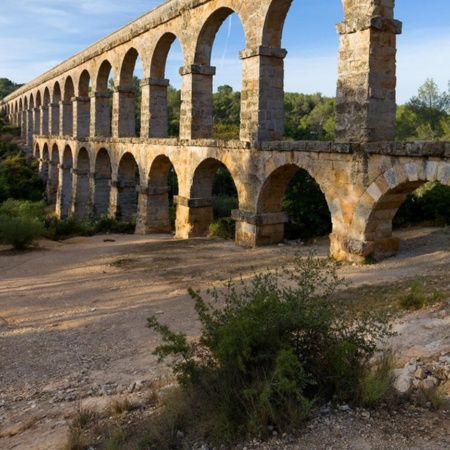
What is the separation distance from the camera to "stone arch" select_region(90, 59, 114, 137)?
63.2 feet

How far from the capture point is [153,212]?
593 inches

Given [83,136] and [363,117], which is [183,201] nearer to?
[363,117]

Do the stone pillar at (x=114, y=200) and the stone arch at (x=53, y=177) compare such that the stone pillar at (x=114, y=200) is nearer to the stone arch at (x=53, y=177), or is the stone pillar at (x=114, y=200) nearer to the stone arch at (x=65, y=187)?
the stone arch at (x=65, y=187)

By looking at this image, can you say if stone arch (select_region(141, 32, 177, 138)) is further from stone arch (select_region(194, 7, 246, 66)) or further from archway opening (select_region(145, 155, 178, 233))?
stone arch (select_region(194, 7, 246, 66))

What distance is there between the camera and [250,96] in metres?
10.5

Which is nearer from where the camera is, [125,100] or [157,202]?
[157,202]

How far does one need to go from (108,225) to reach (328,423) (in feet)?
45.3

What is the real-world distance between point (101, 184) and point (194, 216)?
760cm

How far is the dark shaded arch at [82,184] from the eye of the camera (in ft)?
69.3

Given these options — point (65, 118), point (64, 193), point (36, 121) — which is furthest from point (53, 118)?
point (64, 193)

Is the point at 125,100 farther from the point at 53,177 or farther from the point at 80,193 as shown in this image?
the point at 53,177

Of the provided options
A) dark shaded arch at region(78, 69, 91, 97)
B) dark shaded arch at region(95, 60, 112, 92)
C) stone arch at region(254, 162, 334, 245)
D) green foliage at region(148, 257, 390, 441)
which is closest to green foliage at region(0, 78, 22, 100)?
dark shaded arch at region(78, 69, 91, 97)

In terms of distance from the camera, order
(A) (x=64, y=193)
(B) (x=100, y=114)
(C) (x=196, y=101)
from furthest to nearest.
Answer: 1. (A) (x=64, y=193)
2. (B) (x=100, y=114)
3. (C) (x=196, y=101)

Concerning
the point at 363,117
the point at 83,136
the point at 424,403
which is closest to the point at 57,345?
the point at 424,403
